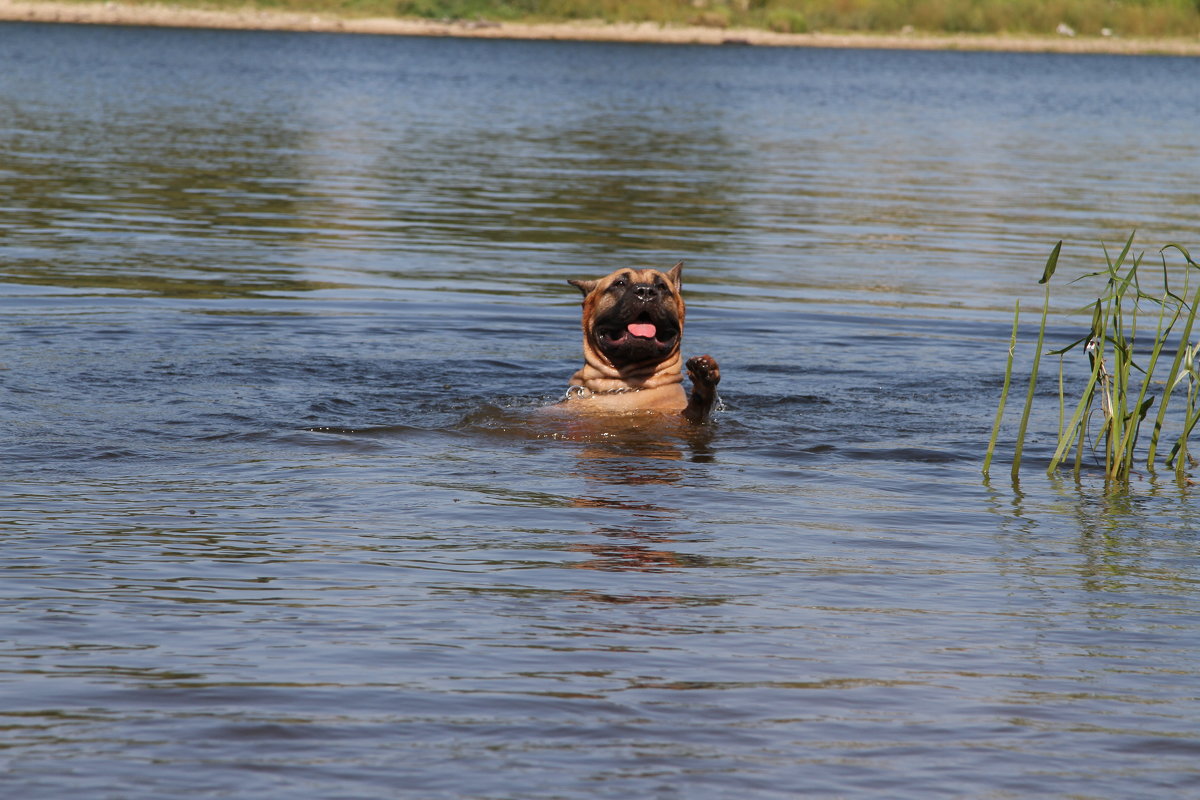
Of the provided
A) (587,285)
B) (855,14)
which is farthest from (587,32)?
(587,285)

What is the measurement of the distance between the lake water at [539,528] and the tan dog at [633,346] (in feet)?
1.19

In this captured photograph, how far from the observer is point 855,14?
84938mm

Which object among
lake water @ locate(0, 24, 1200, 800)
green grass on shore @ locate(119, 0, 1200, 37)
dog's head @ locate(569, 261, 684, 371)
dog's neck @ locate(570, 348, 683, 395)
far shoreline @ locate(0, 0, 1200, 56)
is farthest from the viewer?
green grass on shore @ locate(119, 0, 1200, 37)

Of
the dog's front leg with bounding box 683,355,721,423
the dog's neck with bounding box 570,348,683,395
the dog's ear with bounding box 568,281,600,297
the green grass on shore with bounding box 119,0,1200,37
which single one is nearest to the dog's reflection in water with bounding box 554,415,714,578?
the dog's front leg with bounding box 683,355,721,423

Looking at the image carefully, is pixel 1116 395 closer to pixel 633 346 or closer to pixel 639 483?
pixel 639 483

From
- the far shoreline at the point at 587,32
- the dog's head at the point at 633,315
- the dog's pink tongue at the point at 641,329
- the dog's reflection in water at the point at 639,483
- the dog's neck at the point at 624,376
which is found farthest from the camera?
the far shoreline at the point at 587,32

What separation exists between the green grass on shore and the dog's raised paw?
259 ft

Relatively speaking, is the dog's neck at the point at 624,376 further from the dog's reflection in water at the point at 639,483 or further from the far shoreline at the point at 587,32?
the far shoreline at the point at 587,32

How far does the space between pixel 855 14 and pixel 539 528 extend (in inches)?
3282

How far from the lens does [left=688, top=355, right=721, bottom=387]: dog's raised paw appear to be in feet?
24.2

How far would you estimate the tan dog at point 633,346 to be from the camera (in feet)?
27.4

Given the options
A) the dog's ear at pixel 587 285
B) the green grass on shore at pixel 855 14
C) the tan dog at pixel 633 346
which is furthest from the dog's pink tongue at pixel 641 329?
the green grass on shore at pixel 855 14

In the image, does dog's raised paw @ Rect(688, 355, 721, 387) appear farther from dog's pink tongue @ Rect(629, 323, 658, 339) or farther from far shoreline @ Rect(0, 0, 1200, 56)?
far shoreline @ Rect(0, 0, 1200, 56)

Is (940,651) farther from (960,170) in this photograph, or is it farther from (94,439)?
(960,170)
